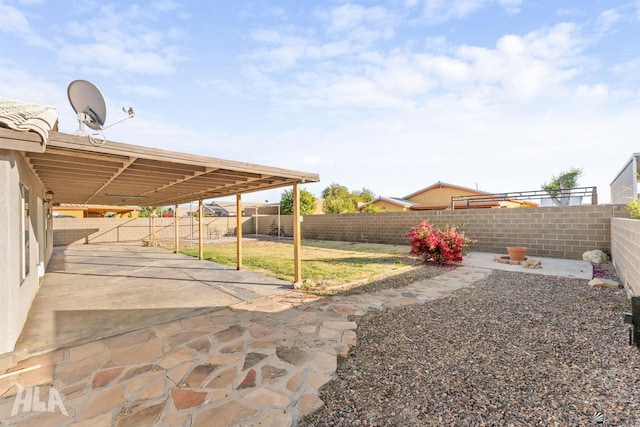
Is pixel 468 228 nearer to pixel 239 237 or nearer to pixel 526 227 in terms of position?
pixel 526 227

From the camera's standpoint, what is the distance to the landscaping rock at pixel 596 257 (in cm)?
787

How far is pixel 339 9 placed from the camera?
729cm

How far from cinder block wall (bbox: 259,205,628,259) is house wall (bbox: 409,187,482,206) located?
12.9m

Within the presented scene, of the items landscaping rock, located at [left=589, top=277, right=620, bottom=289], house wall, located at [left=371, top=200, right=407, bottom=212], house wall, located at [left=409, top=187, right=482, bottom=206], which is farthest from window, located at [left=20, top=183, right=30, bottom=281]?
house wall, located at [left=409, top=187, right=482, bottom=206]

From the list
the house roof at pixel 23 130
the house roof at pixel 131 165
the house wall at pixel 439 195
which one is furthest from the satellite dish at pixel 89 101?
the house wall at pixel 439 195

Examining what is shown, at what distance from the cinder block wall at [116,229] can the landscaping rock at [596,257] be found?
17.5m

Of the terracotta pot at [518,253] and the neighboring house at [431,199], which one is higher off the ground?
the neighboring house at [431,199]

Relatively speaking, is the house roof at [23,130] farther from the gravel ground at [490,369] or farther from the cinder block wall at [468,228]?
the cinder block wall at [468,228]

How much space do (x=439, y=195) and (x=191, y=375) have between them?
26.3 metres

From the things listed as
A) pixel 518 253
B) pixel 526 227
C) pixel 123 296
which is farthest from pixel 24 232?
pixel 526 227

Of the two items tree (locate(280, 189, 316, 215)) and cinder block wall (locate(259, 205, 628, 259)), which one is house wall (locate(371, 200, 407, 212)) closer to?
tree (locate(280, 189, 316, 215))

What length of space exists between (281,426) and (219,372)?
1033mm

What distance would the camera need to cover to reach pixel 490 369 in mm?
2689

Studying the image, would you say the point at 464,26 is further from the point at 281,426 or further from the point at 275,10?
the point at 281,426
